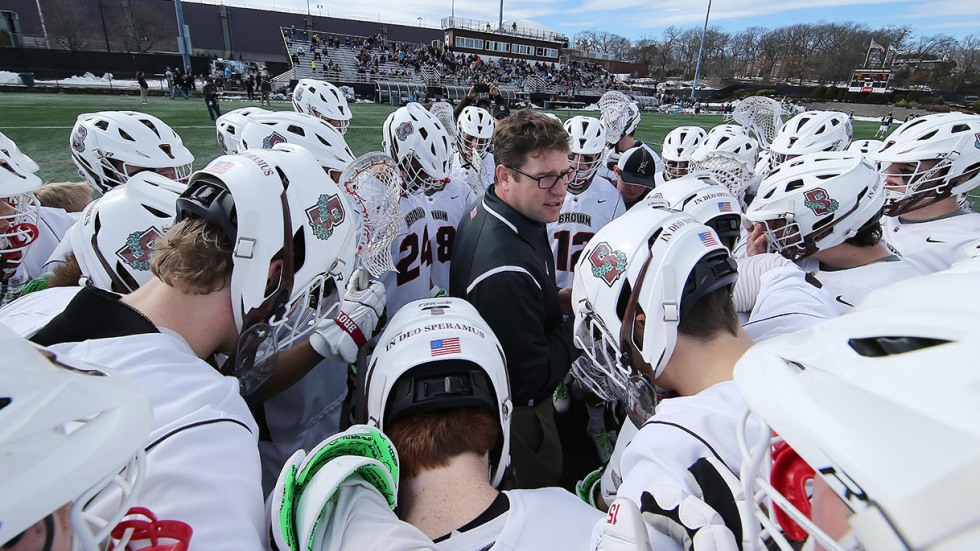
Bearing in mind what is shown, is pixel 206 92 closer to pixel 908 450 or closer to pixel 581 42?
pixel 908 450

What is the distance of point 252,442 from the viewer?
4.20 feet

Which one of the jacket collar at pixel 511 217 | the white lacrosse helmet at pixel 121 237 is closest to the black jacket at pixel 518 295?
the jacket collar at pixel 511 217

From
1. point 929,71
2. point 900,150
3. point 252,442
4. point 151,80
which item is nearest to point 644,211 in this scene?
point 252,442

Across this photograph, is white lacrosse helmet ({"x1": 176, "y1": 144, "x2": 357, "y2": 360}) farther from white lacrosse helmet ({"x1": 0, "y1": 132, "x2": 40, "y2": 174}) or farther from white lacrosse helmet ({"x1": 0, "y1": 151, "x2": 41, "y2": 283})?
white lacrosse helmet ({"x1": 0, "y1": 132, "x2": 40, "y2": 174})

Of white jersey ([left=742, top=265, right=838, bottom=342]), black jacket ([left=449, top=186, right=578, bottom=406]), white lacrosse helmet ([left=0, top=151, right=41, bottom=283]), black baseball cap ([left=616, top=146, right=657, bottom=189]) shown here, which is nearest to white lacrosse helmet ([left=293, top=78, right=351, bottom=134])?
white lacrosse helmet ([left=0, top=151, right=41, bottom=283])

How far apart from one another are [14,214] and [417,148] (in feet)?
10.3

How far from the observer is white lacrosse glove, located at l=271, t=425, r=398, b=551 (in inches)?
42.6

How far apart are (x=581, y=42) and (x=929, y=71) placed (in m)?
55.3

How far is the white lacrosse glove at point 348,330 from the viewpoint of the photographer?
2412 millimetres

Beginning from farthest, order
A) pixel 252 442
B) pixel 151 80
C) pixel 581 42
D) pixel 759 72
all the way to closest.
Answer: pixel 581 42 < pixel 759 72 < pixel 151 80 < pixel 252 442

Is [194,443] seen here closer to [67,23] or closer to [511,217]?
[511,217]

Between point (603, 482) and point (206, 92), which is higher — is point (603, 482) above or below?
below

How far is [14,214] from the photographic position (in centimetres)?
345

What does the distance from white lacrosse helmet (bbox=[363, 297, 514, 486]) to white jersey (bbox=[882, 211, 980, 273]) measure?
344cm
